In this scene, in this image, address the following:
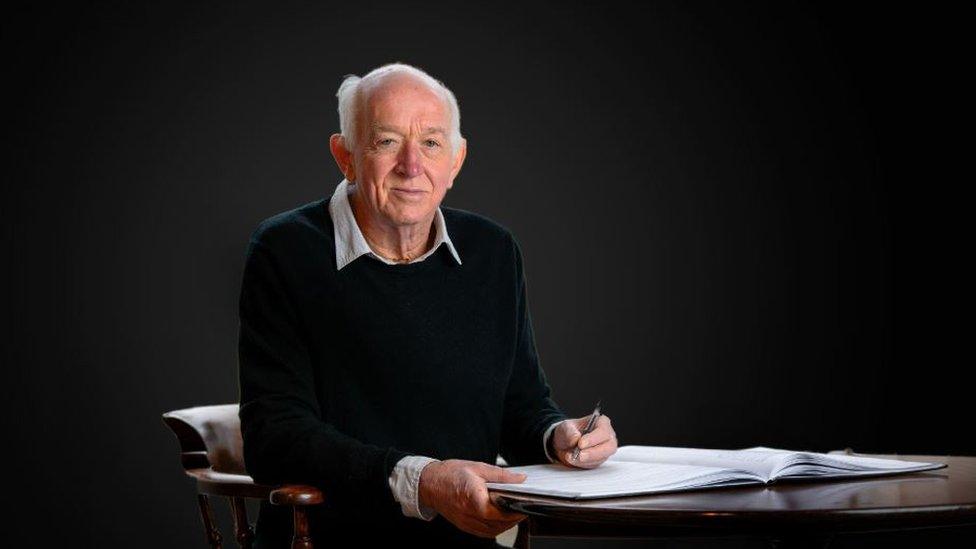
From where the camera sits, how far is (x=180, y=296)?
12.5 ft

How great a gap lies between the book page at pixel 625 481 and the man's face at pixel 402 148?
584mm

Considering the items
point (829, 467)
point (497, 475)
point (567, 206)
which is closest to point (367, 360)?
point (497, 475)

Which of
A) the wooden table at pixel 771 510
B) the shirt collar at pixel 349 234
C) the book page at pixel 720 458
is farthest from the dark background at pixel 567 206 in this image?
the wooden table at pixel 771 510

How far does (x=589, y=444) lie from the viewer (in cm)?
180

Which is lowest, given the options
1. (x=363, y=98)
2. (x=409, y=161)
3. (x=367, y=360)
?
(x=367, y=360)

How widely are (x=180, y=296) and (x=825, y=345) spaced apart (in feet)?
7.35

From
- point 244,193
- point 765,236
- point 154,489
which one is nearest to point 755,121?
point 765,236

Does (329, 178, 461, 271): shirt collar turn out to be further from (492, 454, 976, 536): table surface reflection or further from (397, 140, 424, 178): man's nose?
(492, 454, 976, 536): table surface reflection

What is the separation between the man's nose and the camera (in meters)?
2.03

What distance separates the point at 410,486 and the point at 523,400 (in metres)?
0.61

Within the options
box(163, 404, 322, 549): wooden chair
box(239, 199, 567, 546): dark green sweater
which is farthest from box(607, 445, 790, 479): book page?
box(163, 404, 322, 549): wooden chair

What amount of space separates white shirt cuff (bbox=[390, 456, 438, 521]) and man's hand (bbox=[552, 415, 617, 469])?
26 cm

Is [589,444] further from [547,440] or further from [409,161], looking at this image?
[409,161]

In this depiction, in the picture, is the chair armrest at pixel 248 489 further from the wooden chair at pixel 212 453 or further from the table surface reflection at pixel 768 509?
the table surface reflection at pixel 768 509
